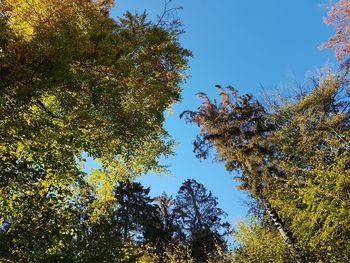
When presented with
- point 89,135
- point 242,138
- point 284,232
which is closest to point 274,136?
point 242,138

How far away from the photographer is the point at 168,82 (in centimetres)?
1164

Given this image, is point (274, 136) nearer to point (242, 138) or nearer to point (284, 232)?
point (242, 138)

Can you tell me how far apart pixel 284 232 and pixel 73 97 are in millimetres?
10972

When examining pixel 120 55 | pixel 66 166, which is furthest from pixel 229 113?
pixel 66 166

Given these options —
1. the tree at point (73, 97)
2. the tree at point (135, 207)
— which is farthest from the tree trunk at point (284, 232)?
the tree at point (135, 207)

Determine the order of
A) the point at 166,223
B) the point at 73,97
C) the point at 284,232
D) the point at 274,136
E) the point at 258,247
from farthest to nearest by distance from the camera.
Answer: the point at 166,223, the point at 274,136, the point at 284,232, the point at 258,247, the point at 73,97

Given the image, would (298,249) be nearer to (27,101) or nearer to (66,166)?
(66,166)

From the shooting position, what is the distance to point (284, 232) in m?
15.3

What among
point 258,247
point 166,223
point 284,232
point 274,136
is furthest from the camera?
point 166,223

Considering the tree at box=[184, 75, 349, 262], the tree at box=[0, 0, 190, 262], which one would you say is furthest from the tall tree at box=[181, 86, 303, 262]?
the tree at box=[0, 0, 190, 262]

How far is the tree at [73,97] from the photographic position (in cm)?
784

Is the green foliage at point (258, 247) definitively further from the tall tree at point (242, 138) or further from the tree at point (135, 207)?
the tree at point (135, 207)

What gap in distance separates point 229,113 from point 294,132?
368cm

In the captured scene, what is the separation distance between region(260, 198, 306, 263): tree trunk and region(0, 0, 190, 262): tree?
662cm
